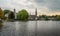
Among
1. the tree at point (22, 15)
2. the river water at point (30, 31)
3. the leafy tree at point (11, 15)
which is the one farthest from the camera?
the tree at point (22, 15)

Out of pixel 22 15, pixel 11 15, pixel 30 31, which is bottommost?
pixel 22 15

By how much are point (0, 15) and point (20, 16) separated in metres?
31.4

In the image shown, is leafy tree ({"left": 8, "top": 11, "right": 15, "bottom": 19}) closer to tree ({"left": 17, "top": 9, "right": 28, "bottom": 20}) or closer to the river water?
tree ({"left": 17, "top": 9, "right": 28, "bottom": 20})

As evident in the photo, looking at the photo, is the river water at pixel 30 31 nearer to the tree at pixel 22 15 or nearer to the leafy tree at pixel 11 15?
the leafy tree at pixel 11 15

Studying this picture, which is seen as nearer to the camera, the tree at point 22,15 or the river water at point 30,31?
the river water at point 30,31

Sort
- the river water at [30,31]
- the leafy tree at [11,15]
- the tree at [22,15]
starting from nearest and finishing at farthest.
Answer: the river water at [30,31]
the leafy tree at [11,15]
the tree at [22,15]

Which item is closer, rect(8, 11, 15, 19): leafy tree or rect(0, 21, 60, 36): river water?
rect(0, 21, 60, 36): river water

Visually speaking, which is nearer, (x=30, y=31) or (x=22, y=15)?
(x=30, y=31)

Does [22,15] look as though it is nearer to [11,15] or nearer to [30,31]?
[11,15]

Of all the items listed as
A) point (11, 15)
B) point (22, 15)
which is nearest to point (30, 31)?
point (11, 15)

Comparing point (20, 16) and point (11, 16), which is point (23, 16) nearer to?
point (20, 16)

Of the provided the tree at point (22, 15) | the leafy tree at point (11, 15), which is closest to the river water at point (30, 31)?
the leafy tree at point (11, 15)

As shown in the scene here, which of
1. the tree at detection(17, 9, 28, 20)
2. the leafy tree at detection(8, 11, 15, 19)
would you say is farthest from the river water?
the tree at detection(17, 9, 28, 20)

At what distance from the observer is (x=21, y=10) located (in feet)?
347
